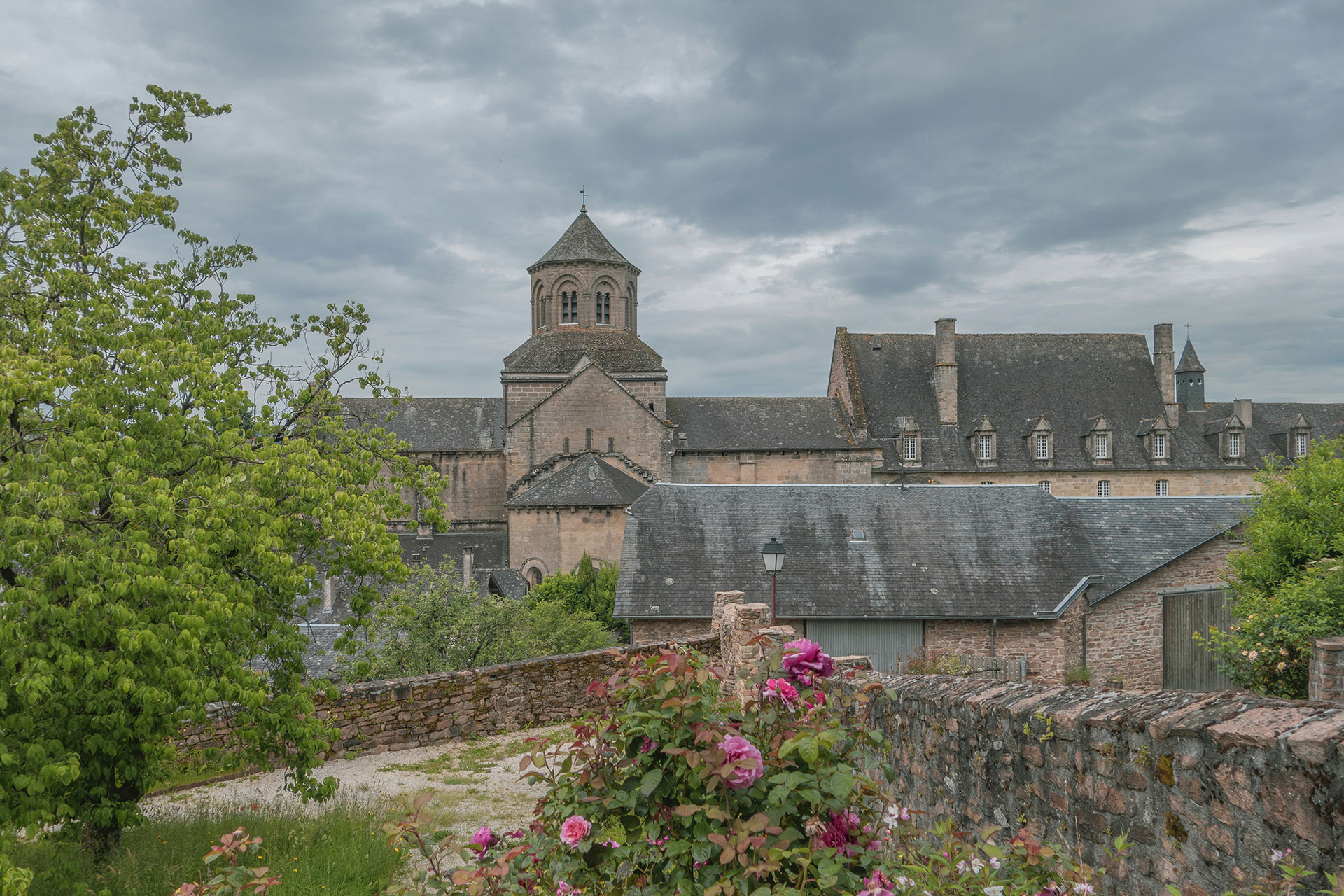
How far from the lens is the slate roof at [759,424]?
136 feet

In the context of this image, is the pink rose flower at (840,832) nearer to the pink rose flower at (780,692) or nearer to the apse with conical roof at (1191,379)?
the pink rose flower at (780,692)

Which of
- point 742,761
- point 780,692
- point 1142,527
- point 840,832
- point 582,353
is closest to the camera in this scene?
point 742,761

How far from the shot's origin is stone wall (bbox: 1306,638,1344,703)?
7.98m

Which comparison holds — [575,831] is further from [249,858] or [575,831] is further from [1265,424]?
[1265,424]

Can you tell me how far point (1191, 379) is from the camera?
157 feet

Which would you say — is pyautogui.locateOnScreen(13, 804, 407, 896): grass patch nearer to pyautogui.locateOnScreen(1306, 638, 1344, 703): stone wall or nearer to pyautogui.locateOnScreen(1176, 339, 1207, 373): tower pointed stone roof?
pyautogui.locateOnScreen(1306, 638, 1344, 703): stone wall

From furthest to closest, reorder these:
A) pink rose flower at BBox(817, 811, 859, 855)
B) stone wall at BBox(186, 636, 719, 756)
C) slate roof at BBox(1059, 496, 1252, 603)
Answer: slate roof at BBox(1059, 496, 1252, 603) → stone wall at BBox(186, 636, 719, 756) → pink rose flower at BBox(817, 811, 859, 855)

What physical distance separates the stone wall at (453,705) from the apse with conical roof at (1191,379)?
146 feet

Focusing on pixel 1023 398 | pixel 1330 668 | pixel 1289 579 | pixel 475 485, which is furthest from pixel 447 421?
pixel 1330 668

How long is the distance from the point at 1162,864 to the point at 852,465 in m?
38.7

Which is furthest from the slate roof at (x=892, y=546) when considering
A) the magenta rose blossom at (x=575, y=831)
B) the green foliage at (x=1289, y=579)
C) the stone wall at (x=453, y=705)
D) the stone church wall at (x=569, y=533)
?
the magenta rose blossom at (x=575, y=831)

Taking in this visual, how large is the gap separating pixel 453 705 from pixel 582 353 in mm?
29652

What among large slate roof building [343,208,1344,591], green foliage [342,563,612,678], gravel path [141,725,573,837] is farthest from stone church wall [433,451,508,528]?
gravel path [141,725,573,837]

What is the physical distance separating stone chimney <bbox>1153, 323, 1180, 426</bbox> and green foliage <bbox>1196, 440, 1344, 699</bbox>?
31832mm
